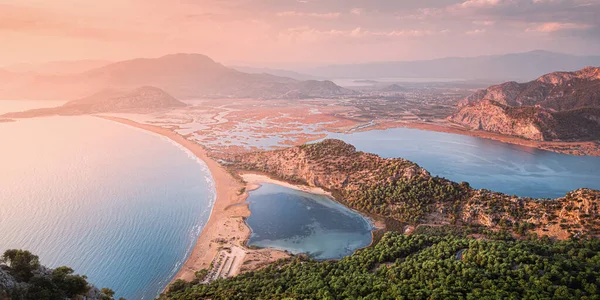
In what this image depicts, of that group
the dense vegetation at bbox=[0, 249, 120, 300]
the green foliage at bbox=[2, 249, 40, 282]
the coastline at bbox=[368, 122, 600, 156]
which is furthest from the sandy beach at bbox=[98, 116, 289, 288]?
the coastline at bbox=[368, 122, 600, 156]

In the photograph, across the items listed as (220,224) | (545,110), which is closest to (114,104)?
(220,224)

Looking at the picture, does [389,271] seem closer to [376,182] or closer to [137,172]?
[376,182]

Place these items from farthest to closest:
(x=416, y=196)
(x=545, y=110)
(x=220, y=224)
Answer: (x=545, y=110) < (x=416, y=196) < (x=220, y=224)

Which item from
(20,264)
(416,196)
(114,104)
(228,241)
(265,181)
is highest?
(114,104)

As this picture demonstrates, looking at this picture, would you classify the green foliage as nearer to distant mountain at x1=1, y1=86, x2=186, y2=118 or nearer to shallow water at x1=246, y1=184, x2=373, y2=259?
shallow water at x1=246, y1=184, x2=373, y2=259

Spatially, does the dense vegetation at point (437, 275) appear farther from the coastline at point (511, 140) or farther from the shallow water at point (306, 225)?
the coastline at point (511, 140)

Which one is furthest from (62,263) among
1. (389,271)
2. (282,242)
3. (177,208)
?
(389,271)

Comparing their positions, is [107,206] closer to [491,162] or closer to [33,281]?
[33,281]

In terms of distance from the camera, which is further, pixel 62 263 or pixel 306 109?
pixel 306 109
